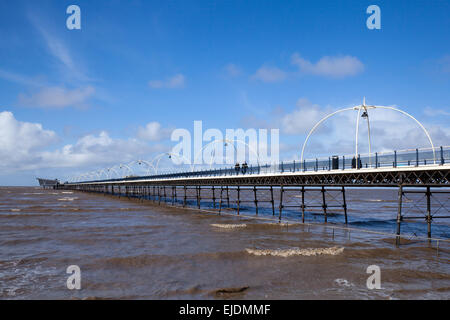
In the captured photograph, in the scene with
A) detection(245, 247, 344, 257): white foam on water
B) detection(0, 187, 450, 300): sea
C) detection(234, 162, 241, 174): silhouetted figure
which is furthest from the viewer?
detection(234, 162, 241, 174): silhouetted figure

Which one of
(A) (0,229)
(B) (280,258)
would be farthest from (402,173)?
(A) (0,229)

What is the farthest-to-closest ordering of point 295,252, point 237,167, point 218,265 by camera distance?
point 237,167
point 295,252
point 218,265

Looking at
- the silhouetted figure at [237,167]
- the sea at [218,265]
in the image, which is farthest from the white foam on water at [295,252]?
the silhouetted figure at [237,167]

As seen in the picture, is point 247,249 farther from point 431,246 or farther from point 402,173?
point 431,246

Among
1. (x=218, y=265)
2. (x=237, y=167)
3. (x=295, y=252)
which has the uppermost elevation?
(x=237, y=167)

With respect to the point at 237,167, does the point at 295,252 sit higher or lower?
lower

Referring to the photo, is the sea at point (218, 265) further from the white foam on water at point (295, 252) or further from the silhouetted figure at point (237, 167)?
the silhouetted figure at point (237, 167)

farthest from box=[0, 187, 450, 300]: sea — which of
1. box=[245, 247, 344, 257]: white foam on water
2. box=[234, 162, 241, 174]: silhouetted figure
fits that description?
box=[234, 162, 241, 174]: silhouetted figure

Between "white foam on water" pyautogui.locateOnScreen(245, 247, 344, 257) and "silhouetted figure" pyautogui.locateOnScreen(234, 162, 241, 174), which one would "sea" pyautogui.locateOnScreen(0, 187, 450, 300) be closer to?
"white foam on water" pyautogui.locateOnScreen(245, 247, 344, 257)

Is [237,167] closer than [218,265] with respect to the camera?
No

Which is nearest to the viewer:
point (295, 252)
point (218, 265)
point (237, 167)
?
point (218, 265)

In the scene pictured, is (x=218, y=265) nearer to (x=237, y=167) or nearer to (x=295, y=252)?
(x=295, y=252)

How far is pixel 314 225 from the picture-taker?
34.5 m

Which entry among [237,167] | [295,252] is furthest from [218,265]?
[237,167]
